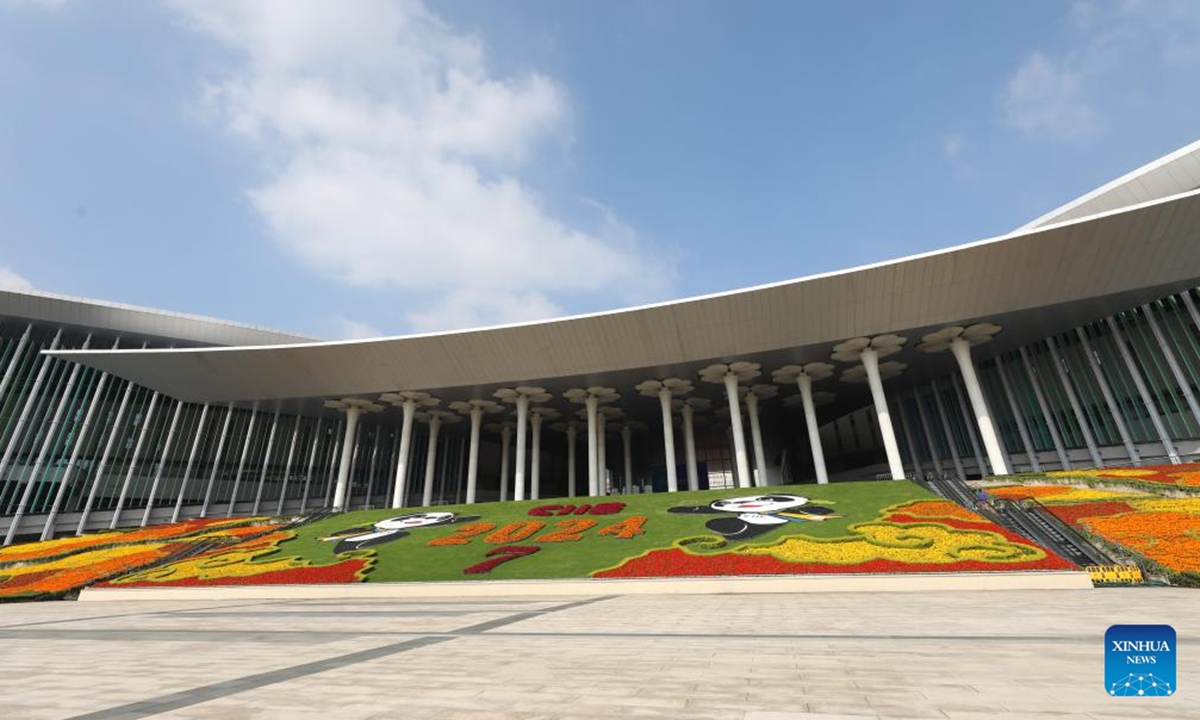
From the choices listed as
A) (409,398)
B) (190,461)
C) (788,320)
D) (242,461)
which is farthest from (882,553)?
(190,461)

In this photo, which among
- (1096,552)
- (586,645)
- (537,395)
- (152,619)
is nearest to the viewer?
(586,645)

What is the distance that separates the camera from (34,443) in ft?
120

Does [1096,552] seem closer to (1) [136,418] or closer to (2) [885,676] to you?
(2) [885,676]

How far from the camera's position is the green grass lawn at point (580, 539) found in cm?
1823

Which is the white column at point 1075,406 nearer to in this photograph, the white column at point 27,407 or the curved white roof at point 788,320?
the curved white roof at point 788,320

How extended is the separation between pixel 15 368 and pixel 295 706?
51.5m

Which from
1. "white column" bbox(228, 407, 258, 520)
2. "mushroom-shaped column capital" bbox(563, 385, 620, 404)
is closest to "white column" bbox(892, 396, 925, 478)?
"mushroom-shaped column capital" bbox(563, 385, 620, 404)

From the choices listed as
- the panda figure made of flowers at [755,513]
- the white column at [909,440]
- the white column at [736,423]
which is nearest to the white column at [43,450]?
the panda figure made of flowers at [755,513]

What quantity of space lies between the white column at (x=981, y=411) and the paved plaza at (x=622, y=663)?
18548mm

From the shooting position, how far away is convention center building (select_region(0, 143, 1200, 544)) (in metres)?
26.1

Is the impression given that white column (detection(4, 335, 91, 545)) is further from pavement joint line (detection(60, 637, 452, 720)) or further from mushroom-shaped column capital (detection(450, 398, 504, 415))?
pavement joint line (detection(60, 637, 452, 720))

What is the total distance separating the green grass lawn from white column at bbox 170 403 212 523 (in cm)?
1878

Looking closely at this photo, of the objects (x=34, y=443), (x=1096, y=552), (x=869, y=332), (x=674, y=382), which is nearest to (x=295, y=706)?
(x=1096, y=552)

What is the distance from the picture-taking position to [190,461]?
42.2 metres
